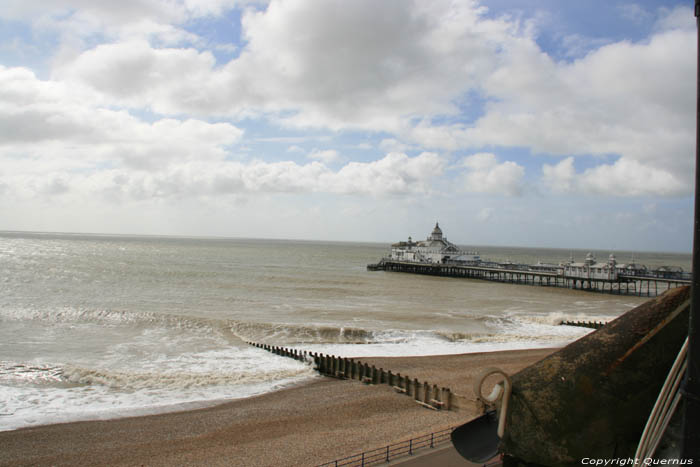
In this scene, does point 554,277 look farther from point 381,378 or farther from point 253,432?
point 253,432

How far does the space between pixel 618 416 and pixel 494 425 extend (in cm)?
90

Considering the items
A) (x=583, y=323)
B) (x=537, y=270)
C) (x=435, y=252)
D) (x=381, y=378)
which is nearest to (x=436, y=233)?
(x=435, y=252)

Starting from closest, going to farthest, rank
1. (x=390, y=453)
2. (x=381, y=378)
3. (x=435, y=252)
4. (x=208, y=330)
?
(x=390, y=453)
(x=381, y=378)
(x=208, y=330)
(x=435, y=252)

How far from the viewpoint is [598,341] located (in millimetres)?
3344

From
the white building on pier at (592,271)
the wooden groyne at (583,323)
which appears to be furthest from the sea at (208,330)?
the white building on pier at (592,271)

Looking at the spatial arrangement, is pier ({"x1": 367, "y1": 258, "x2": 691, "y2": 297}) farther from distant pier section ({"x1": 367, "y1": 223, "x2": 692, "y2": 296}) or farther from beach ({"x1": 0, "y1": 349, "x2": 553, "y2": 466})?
beach ({"x1": 0, "y1": 349, "x2": 553, "y2": 466})

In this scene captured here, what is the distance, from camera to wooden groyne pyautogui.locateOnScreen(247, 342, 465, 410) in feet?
58.2

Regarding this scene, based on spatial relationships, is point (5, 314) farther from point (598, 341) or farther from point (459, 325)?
point (598, 341)

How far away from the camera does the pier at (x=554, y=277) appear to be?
61009mm

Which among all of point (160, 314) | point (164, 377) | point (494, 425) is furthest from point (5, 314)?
point (494, 425)

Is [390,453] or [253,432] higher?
[390,453]

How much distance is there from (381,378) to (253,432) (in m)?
7.11

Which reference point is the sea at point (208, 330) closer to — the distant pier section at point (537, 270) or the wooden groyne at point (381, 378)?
the wooden groyne at point (381, 378)

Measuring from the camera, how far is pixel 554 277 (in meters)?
71.2
